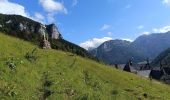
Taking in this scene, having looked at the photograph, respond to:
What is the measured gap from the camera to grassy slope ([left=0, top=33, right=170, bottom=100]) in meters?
28.0

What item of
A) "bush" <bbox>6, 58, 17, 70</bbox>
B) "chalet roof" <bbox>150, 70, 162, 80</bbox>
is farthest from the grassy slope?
"chalet roof" <bbox>150, 70, 162, 80</bbox>

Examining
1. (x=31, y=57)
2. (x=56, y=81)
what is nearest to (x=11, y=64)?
(x=56, y=81)

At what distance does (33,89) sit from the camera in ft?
94.4

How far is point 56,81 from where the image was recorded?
32.9m

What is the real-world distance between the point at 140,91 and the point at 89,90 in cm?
1199

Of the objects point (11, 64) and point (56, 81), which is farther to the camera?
point (56, 81)

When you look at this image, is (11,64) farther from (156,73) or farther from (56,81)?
(156,73)

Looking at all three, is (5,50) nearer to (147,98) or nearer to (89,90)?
(89,90)

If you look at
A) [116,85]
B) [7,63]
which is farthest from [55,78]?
[116,85]

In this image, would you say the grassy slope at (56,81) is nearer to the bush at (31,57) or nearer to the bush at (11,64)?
the bush at (11,64)

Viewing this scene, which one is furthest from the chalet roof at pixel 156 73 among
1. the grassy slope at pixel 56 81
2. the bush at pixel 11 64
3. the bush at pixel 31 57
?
the bush at pixel 11 64

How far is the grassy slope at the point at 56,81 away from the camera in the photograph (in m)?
28.0

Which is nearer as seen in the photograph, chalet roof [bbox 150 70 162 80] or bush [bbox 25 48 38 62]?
bush [bbox 25 48 38 62]

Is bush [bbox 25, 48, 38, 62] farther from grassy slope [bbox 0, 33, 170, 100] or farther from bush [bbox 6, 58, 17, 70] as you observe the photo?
bush [bbox 6, 58, 17, 70]
